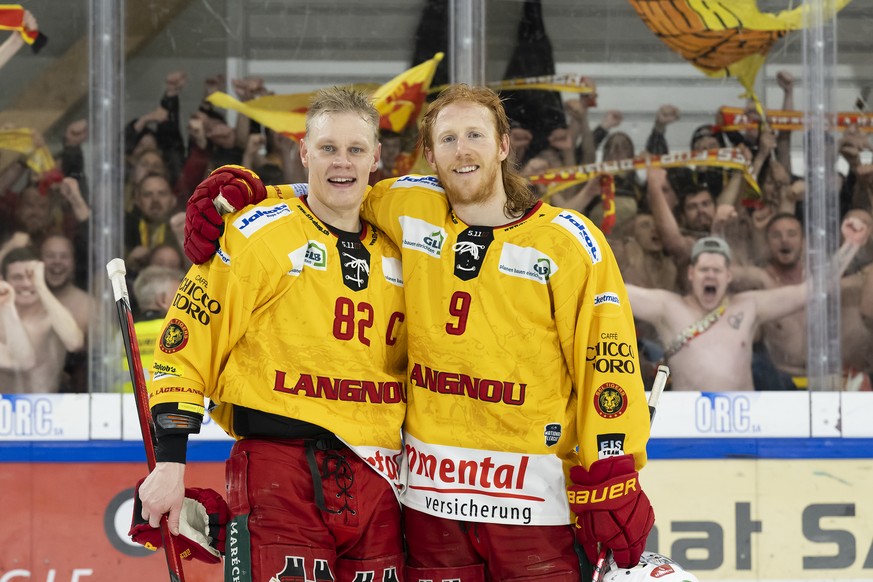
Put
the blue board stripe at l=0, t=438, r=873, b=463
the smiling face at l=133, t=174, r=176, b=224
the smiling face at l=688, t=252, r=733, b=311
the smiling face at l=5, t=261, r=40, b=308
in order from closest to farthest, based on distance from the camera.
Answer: the blue board stripe at l=0, t=438, r=873, b=463 → the smiling face at l=5, t=261, r=40, b=308 → the smiling face at l=133, t=174, r=176, b=224 → the smiling face at l=688, t=252, r=733, b=311

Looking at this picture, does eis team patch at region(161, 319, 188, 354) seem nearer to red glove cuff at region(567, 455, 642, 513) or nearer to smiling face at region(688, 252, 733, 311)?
red glove cuff at region(567, 455, 642, 513)

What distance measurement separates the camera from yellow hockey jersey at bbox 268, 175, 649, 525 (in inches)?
102

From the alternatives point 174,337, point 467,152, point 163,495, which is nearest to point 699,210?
point 467,152

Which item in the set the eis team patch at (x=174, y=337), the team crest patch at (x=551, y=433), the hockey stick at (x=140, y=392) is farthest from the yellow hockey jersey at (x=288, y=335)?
the team crest patch at (x=551, y=433)

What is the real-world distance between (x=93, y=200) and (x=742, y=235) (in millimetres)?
2651

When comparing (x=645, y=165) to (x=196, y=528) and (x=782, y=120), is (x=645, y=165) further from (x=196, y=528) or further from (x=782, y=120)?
(x=196, y=528)

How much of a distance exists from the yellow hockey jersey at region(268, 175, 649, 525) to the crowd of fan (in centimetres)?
168

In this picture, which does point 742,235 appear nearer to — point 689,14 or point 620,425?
point 689,14

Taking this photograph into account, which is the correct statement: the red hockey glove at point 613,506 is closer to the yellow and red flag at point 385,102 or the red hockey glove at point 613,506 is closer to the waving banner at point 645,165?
the waving banner at point 645,165

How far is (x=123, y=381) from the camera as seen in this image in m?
4.09

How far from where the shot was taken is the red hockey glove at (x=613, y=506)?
8.18 ft

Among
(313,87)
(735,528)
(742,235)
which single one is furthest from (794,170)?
(313,87)

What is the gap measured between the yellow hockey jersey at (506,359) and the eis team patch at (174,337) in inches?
22.1

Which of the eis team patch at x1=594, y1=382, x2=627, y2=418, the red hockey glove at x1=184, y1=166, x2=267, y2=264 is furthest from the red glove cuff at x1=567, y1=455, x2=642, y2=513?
the red hockey glove at x1=184, y1=166, x2=267, y2=264
